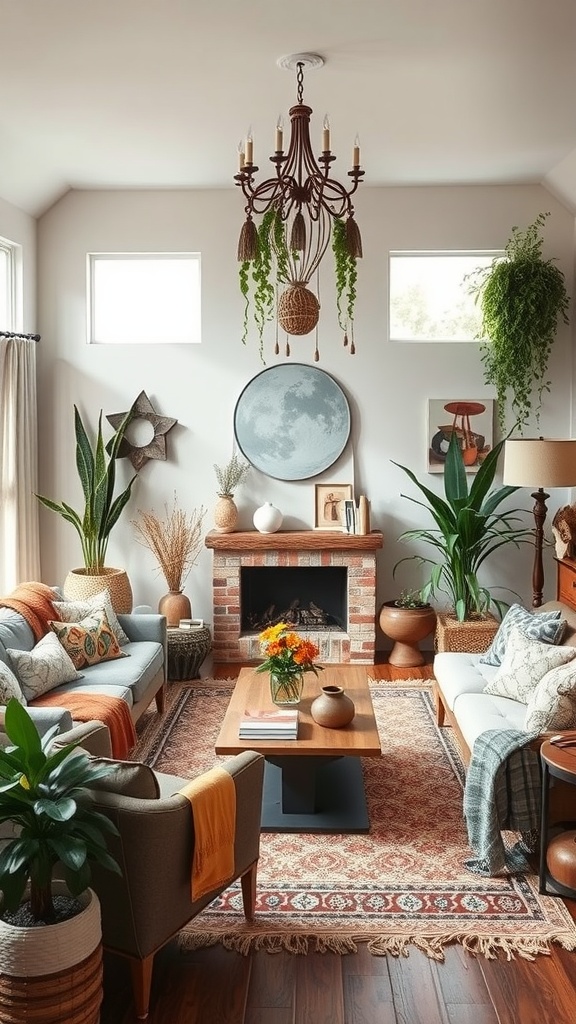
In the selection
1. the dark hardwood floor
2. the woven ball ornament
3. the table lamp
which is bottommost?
the dark hardwood floor

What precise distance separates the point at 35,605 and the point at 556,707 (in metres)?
2.63

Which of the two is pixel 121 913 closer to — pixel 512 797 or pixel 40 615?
pixel 512 797

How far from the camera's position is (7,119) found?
15.9 feet

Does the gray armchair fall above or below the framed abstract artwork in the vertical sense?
below

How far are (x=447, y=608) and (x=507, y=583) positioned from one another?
47 centimetres

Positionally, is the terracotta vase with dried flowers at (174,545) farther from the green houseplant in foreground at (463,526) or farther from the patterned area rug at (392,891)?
the patterned area rug at (392,891)

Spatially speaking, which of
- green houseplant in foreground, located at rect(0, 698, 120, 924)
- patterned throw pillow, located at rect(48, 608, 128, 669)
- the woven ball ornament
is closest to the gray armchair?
green houseplant in foreground, located at rect(0, 698, 120, 924)

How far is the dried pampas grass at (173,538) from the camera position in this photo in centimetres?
636

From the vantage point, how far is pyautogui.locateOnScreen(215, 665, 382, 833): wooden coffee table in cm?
369

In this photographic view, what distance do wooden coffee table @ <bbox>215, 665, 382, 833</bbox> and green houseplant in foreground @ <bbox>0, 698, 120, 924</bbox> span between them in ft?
4.34

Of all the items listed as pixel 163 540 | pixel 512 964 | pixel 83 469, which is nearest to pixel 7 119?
pixel 83 469

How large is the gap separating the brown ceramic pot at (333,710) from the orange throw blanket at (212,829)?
107cm

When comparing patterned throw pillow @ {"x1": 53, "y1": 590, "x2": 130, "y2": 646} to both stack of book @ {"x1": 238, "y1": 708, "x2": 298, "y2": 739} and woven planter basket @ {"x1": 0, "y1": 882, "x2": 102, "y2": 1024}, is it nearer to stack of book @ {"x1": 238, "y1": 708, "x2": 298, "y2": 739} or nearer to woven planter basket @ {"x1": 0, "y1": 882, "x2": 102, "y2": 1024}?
stack of book @ {"x1": 238, "y1": 708, "x2": 298, "y2": 739}

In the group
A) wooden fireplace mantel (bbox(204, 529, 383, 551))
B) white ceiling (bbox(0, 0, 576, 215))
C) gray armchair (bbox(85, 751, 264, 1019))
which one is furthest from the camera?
wooden fireplace mantel (bbox(204, 529, 383, 551))
